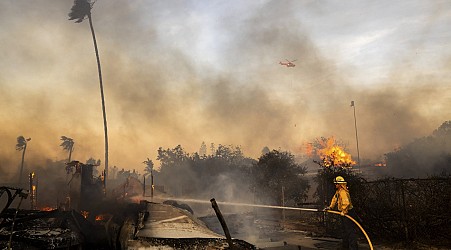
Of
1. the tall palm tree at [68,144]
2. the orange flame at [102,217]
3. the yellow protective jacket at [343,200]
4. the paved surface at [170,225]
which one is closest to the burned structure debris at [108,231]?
the paved surface at [170,225]

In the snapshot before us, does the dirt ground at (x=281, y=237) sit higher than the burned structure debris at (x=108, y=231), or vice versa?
the burned structure debris at (x=108, y=231)

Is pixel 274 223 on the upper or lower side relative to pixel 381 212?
lower

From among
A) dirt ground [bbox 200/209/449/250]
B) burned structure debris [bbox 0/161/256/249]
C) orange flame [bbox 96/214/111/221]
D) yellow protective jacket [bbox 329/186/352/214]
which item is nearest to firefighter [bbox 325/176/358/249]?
yellow protective jacket [bbox 329/186/352/214]

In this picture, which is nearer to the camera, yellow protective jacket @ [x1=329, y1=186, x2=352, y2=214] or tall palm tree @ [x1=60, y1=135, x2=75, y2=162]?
yellow protective jacket @ [x1=329, y1=186, x2=352, y2=214]

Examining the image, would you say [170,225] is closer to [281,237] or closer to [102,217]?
[102,217]

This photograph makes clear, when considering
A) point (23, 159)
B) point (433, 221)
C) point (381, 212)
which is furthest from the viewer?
point (23, 159)

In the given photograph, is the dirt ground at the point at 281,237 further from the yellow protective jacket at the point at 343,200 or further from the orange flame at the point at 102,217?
the orange flame at the point at 102,217

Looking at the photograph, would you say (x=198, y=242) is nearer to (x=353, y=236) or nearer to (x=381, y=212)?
(x=353, y=236)

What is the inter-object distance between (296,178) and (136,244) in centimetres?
2198

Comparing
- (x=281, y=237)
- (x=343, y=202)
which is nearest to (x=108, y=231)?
(x=343, y=202)

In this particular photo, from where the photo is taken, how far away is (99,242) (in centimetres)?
894

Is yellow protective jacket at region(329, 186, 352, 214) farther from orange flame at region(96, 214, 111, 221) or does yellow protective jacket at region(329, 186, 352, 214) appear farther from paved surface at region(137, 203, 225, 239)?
orange flame at region(96, 214, 111, 221)

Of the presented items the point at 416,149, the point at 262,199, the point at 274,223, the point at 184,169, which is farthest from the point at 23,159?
the point at 416,149

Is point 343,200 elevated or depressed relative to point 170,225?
elevated
